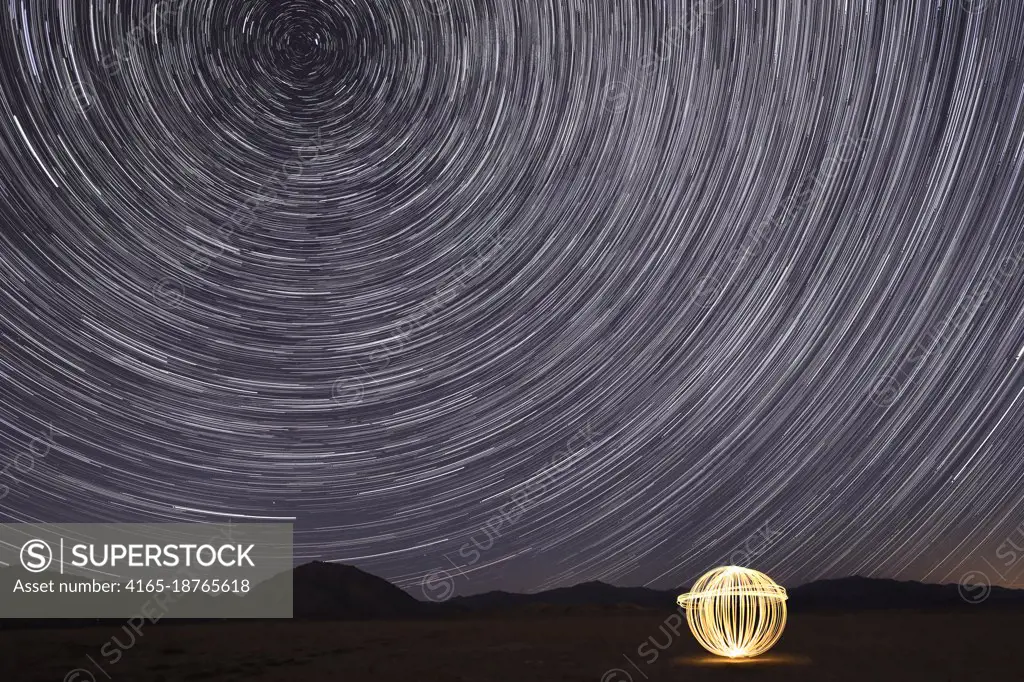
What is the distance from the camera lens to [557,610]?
47.2m

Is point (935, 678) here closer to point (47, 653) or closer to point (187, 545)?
point (187, 545)

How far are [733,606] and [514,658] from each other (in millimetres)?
4394

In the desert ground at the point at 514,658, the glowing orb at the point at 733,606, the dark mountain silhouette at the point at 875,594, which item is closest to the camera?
the desert ground at the point at 514,658

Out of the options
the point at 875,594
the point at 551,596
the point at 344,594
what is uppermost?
the point at 344,594

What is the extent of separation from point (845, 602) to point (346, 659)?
7469cm

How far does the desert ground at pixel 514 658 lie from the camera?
12320mm

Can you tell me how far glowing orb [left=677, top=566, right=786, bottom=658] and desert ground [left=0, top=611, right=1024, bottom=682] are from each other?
0.40m

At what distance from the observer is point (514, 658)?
15273 mm

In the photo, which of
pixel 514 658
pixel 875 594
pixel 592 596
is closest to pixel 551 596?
pixel 592 596

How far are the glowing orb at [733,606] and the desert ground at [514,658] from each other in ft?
1.30
